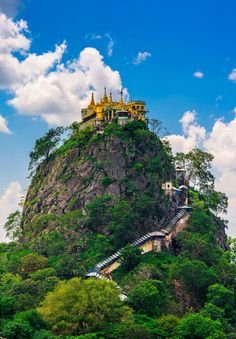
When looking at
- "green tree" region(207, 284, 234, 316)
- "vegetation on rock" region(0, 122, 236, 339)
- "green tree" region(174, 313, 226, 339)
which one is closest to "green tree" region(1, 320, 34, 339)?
"vegetation on rock" region(0, 122, 236, 339)

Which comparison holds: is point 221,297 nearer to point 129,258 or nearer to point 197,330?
point 129,258

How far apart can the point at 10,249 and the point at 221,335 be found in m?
33.0

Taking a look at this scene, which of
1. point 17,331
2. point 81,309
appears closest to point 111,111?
point 81,309

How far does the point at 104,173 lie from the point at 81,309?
94.5 feet

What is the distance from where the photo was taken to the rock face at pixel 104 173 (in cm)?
7288

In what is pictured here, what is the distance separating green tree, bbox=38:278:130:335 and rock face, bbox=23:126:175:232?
23.0 m

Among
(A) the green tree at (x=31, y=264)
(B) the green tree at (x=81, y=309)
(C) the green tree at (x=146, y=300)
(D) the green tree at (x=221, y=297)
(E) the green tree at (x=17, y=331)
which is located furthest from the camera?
(A) the green tree at (x=31, y=264)

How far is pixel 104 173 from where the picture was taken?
73938mm

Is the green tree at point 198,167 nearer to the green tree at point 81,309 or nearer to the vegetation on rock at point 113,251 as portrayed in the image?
the vegetation on rock at point 113,251

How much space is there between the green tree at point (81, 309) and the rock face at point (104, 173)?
2298 centimetres

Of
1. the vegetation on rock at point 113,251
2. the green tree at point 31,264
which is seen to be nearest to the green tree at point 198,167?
the vegetation on rock at point 113,251

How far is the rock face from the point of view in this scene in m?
72.9

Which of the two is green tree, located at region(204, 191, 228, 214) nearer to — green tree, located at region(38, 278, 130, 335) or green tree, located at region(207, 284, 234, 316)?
green tree, located at region(207, 284, 234, 316)

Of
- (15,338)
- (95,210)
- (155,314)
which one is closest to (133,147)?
(95,210)
